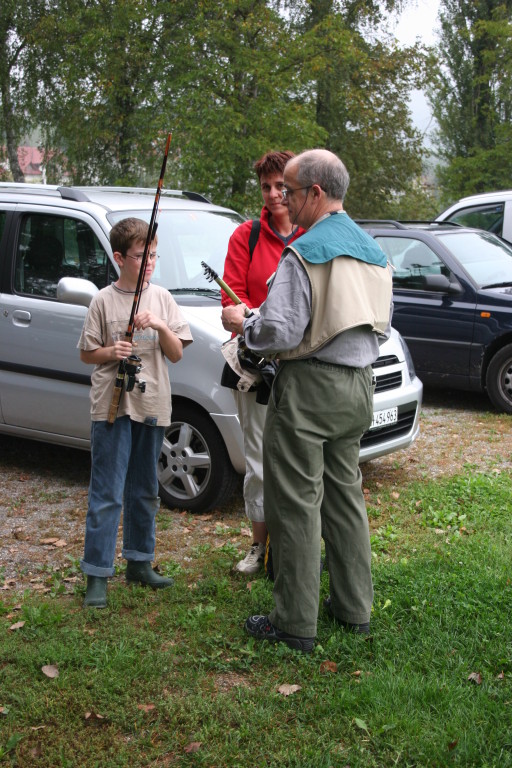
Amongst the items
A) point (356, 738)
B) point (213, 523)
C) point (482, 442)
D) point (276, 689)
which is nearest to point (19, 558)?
point (213, 523)

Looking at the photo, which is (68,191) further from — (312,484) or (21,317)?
(312,484)

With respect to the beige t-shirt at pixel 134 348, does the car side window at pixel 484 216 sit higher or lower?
higher

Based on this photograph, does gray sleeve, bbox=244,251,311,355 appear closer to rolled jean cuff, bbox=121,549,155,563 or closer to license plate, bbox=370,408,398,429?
rolled jean cuff, bbox=121,549,155,563

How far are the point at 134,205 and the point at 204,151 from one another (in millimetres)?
8190

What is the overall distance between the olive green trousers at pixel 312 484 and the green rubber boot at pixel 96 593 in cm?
90

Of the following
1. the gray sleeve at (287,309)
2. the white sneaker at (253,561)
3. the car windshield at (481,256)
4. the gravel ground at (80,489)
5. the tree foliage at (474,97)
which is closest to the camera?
the gray sleeve at (287,309)

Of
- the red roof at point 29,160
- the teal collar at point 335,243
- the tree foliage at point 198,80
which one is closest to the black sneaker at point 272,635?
the teal collar at point 335,243

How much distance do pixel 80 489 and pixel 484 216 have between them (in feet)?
26.8

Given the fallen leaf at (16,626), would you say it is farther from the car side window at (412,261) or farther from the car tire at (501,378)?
the car side window at (412,261)

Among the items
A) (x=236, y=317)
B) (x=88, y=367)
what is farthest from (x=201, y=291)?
(x=236, y=317)

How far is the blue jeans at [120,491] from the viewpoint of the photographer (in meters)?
4.21

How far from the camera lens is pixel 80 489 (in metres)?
6.46

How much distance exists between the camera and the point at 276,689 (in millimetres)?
3514

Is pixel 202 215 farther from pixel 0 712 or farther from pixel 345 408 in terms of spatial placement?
pixel 0 712
